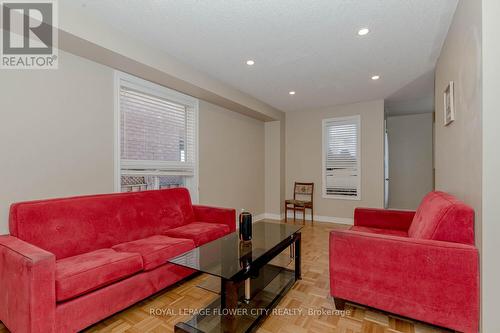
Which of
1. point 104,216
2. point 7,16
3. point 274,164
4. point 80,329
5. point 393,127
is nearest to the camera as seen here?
point 80,329

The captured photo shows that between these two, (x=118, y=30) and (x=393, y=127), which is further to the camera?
(x=393, y=127)

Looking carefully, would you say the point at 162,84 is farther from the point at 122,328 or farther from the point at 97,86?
the point at 122,328

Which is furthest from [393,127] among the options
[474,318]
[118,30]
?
[118,30]

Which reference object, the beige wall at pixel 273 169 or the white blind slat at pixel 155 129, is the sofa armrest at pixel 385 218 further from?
the beige wall at pixel 273 169

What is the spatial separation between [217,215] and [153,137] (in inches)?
54.0

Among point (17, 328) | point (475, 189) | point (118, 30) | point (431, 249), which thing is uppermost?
point (118, 30)

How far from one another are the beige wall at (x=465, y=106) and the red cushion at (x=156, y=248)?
225 cm

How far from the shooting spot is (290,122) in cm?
570

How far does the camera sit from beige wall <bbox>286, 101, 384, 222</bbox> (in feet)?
15.5

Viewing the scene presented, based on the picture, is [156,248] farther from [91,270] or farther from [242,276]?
[242,276]

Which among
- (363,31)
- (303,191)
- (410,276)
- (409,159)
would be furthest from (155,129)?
(409,159)

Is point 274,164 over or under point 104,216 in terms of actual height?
over

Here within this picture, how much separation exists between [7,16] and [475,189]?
3662 millimetres

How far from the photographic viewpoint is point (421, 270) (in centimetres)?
159
